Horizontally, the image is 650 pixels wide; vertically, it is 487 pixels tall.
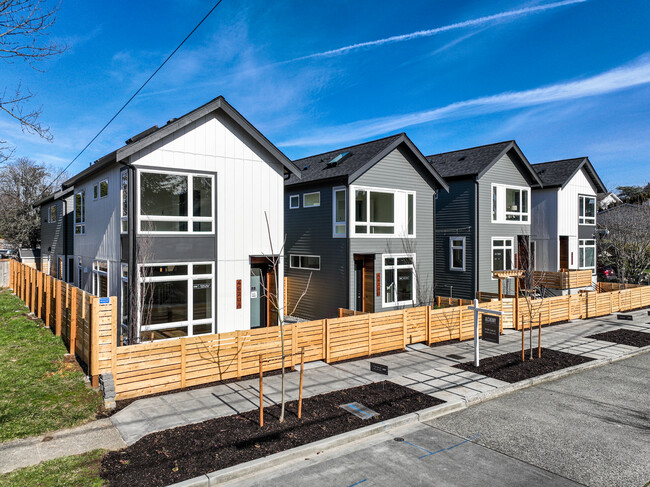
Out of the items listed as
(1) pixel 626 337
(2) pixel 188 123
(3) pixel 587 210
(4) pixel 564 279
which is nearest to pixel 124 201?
(2) pixel 188 123

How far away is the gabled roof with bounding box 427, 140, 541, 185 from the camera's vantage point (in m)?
21.3

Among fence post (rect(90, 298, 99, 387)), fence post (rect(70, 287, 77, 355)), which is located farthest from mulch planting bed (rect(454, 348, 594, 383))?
fence post (rect(70, 287, 77, 355))

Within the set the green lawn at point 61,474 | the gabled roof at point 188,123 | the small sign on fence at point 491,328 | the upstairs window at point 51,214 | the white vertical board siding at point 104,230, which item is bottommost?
the green lawn at point 61,474

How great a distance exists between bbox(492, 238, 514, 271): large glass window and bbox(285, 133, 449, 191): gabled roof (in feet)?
15.8

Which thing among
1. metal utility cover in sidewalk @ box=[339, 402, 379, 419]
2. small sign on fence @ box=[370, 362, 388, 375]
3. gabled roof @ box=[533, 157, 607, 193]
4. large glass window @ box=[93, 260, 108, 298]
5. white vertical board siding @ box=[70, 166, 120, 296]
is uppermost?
gabled roof @ box=[533, 157, 607, 193]

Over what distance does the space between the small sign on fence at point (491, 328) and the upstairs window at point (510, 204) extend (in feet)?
37.9

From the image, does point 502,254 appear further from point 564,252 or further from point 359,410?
point 359,410

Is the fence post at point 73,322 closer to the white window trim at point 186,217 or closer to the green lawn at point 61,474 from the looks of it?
the white window trim at point 186,217

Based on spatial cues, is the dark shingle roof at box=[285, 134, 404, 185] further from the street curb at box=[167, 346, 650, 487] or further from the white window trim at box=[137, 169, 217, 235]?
the street curb at box=[167, 346, 650, 487]

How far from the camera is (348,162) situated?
18.2 meters

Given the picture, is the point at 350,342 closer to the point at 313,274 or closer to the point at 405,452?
the point at 405,452

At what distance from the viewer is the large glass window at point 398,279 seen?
58.5ft

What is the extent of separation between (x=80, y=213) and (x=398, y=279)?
13.3 metres

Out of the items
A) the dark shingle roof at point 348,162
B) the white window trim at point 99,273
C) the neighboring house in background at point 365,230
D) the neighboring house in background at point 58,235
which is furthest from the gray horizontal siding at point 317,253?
the neighboring house in background at point 58,235
